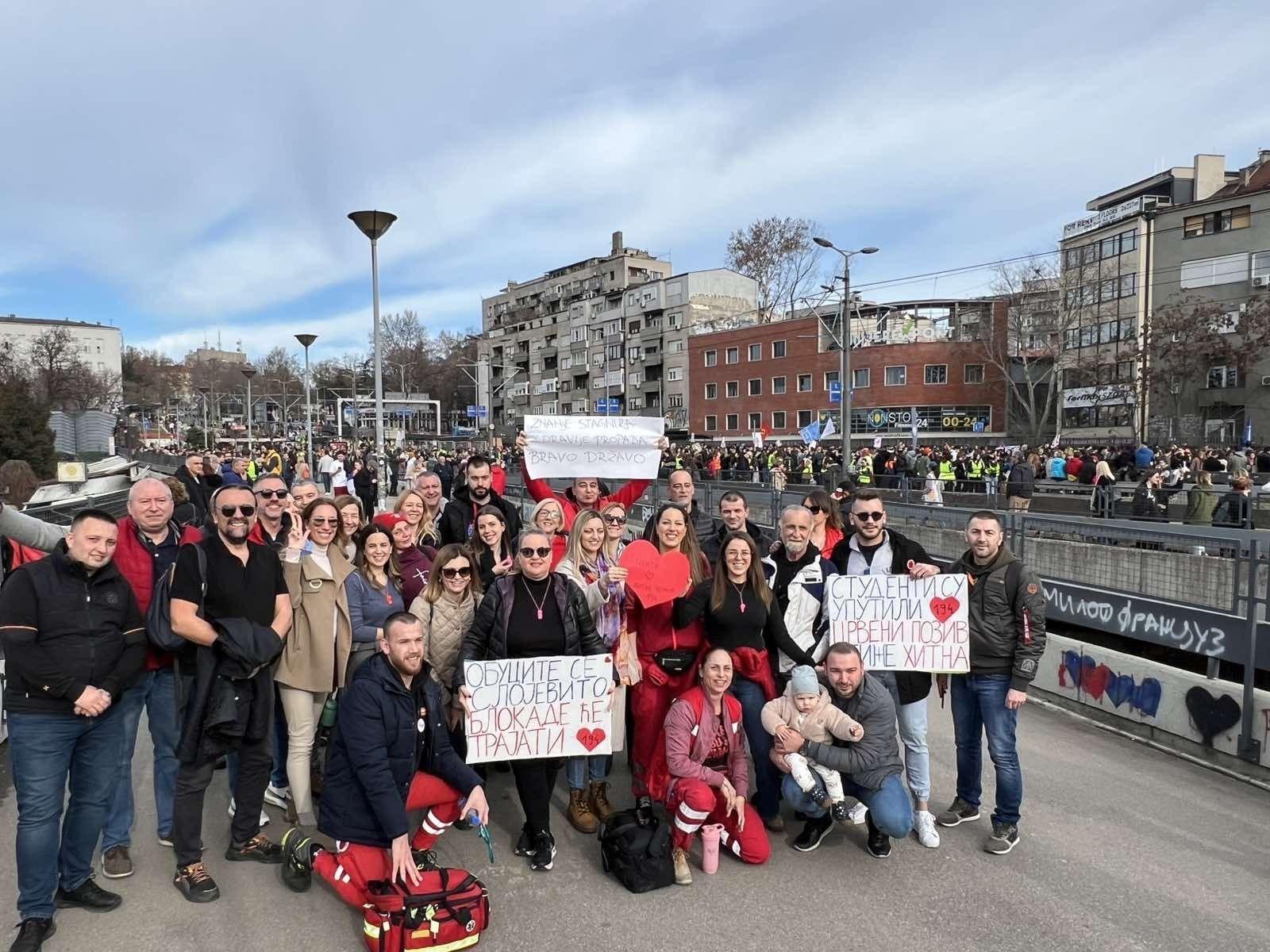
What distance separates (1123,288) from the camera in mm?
50031

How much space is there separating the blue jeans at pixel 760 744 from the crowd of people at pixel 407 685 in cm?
2

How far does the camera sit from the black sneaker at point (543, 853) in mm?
4414

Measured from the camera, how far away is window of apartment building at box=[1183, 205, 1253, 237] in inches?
1766

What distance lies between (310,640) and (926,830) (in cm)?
378

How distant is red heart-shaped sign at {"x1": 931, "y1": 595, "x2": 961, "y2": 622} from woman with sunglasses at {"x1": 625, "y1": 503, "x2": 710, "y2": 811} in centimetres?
144

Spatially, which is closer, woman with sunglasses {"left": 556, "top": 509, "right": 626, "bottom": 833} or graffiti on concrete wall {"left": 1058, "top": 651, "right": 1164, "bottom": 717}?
woman with sunglasses {"left": 556, "top": 509, "right": 626, "bottom": 833}

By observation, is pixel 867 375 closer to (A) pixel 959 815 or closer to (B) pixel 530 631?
(A) pixel 959 815

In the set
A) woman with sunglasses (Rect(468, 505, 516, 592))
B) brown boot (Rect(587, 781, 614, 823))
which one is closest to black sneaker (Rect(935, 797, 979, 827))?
brown boot (Rect(587, 781, 614, 823))

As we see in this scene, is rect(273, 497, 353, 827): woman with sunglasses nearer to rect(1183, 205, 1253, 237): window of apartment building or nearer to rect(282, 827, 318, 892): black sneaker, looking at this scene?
rect(282, 827, 318, 892): black sneaker

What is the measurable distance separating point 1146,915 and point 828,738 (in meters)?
1.69

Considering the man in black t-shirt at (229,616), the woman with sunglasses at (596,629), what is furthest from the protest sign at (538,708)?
the man in black t-shirt at (229,616)

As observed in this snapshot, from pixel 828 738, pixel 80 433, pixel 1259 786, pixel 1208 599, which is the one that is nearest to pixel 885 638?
pixel 828 738

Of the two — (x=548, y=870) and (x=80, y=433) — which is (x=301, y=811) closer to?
(x=548, y=870)

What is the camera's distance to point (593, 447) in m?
7.21
